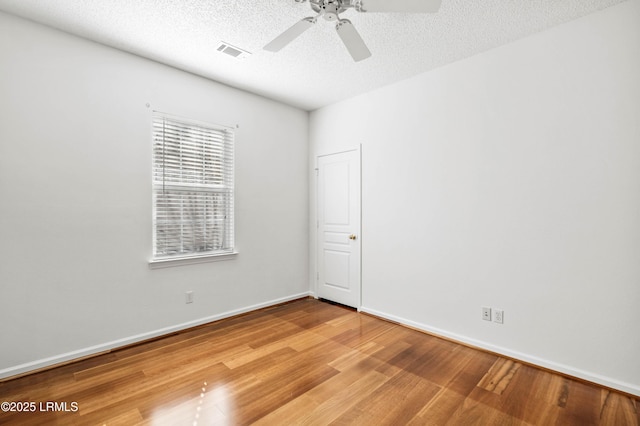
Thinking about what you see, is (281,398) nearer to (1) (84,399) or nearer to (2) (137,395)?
(2) (137,395)

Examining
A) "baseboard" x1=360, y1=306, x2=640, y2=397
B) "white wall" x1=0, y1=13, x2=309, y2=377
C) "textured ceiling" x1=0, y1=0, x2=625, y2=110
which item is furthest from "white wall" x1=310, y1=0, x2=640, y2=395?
"white wall" x1=0, y1=13, x2=309, y2=377

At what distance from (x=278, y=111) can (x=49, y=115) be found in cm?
242

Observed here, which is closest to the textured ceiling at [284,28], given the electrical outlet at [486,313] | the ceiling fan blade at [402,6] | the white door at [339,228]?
the ceiling fan blade at [402,6]

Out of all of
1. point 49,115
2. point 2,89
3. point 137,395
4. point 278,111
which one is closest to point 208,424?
point 137,395

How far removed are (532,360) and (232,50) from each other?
3724mm

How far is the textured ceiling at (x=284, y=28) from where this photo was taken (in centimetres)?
221

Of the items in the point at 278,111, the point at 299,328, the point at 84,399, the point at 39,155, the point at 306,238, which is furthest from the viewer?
the point at 306,238

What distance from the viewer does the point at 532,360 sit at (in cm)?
253

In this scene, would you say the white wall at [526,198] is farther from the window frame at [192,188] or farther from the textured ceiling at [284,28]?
the window frame at [192,188]

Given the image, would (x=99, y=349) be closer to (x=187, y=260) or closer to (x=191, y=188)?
(x=187, y=260)

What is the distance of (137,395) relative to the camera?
210cm

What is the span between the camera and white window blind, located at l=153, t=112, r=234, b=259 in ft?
10.2

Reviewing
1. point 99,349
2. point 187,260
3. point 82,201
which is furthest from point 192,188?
point 99,349

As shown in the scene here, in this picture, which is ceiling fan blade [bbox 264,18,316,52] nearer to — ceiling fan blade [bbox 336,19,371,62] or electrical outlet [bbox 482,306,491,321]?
ceiling fan blade [bbox 336,19,371,62]
